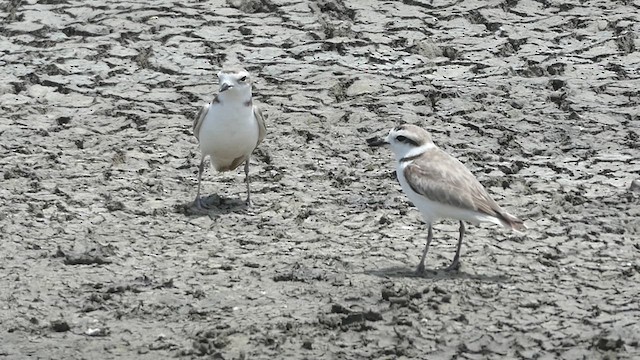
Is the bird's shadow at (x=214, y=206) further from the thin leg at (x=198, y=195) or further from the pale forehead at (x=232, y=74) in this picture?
the pale forehead at (x=232, y=74)

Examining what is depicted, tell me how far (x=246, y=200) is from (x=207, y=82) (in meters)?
2.16

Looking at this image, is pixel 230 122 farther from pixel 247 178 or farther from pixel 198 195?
pixel 198 195

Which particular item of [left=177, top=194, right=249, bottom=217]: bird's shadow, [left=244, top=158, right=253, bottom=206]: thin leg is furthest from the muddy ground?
[left=244, top=158, right=253, bottom=206]: thin leg

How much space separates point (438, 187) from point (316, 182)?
2.08m

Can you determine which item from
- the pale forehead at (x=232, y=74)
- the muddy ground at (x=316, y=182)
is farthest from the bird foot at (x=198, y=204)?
the pale forehead at (x=232, y=74)

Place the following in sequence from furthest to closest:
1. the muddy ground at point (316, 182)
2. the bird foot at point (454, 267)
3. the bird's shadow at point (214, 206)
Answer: the bird's shadow at point (214, 206)
the bird foot at point (454, 267)
the muddy ground at point (316, 182)

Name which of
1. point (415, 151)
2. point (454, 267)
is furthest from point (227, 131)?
point (454, 267)

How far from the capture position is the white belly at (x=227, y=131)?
1073 centimetres

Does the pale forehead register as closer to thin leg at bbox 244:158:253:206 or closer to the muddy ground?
thin leg at bbox 244:158:253:206

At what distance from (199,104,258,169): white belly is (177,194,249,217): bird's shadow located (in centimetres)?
36

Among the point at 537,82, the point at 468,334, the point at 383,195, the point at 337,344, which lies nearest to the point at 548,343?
the point at 468,334

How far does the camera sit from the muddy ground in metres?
8.43

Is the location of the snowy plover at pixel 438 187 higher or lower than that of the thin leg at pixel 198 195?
higher

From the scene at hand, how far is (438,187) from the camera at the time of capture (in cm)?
913
